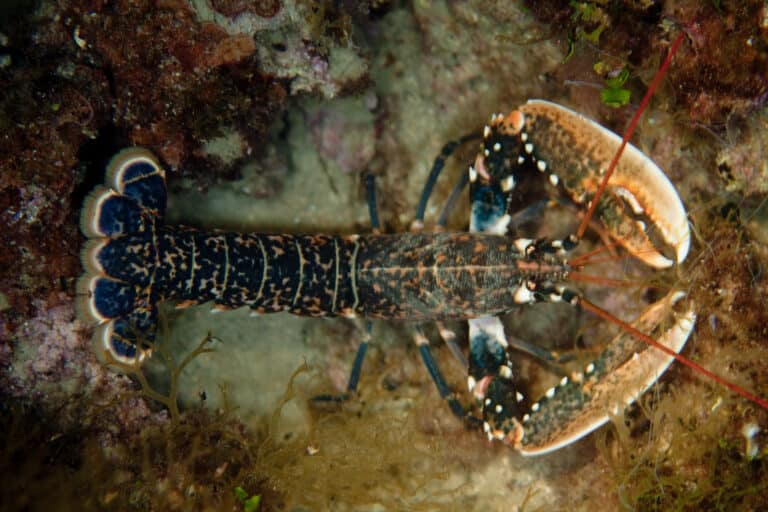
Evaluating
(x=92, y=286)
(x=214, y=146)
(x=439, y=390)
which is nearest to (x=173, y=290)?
(x=92, y=286)

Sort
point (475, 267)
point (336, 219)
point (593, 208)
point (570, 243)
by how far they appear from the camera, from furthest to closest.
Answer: point (336, 219) → point (475, 267) → point (570, 243) → point (593, 208)

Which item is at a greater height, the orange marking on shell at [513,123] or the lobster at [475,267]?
the orange marking on shell at [513,123]

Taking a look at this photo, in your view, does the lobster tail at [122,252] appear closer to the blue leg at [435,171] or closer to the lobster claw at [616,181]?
the blue leg at [435,171]

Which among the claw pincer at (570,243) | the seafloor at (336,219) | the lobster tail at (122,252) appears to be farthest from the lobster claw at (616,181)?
the lobster tail at (122,252)

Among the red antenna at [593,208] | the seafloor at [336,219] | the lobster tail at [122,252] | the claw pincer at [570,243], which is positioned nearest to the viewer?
the red antenna at [593,208]

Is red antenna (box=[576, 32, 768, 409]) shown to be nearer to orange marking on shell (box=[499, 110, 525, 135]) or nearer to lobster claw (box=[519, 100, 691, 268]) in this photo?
lobster claw (box=[519, 100, 691, 268])

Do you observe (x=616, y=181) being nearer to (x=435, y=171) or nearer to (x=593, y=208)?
(x=593, y=208)

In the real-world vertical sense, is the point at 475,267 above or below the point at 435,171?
below

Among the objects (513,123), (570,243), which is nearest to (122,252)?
(513,123)
